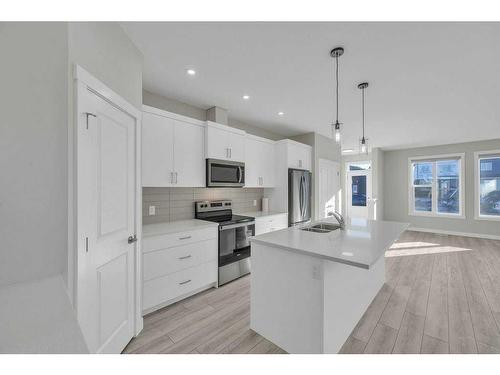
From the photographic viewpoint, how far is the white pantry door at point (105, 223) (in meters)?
1.25

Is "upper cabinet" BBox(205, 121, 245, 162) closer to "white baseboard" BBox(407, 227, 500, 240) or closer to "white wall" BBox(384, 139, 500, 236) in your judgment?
"white wall" BBox(384, 139, 500, 236)

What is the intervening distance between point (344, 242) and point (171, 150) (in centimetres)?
214

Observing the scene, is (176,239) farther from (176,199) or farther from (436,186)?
(436,186)

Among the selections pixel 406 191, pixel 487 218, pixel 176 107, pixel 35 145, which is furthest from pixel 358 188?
pixel 35 145

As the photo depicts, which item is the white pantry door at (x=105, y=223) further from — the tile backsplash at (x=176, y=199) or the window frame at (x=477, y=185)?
the window frame at (x=477, y=185)

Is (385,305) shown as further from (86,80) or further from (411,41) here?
(86,80)

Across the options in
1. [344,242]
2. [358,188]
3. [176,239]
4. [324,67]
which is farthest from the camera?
[358,188]

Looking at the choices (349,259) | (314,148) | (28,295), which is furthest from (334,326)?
(314,148)

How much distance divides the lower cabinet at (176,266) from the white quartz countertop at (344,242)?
3.26 ft

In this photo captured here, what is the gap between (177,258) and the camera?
238 cm

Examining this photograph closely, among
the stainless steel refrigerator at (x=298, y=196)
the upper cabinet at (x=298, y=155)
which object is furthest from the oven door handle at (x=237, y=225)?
the upper cabinet at (x=298, y=155)

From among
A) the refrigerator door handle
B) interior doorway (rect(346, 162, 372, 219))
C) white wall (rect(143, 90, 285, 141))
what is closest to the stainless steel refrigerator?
the refrigerator door handle

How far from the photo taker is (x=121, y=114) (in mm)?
1647

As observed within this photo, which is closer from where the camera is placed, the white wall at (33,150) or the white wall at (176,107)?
the white wall at (33,150)
